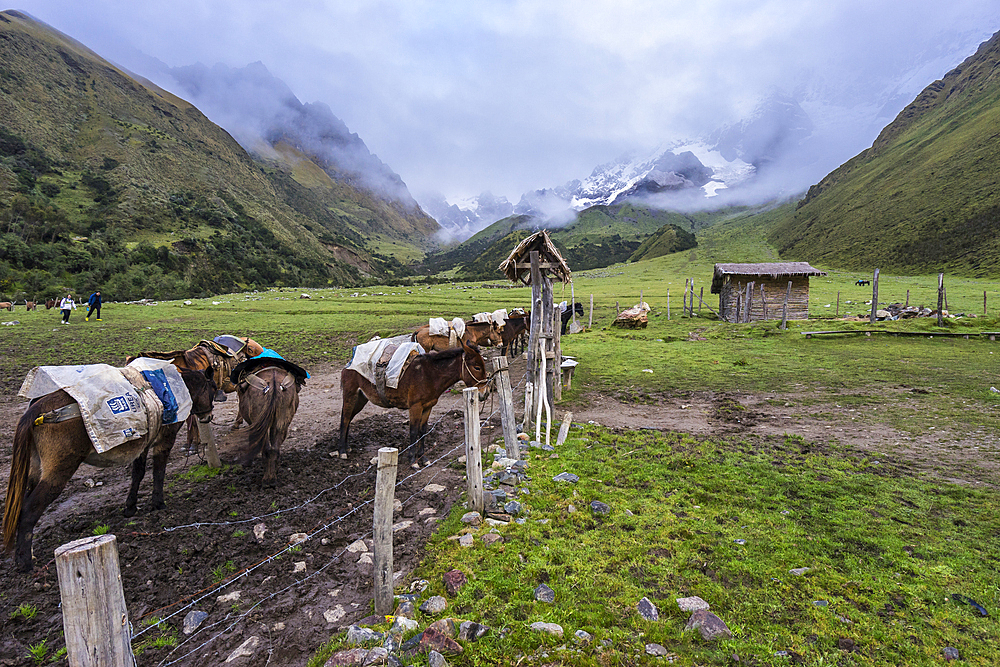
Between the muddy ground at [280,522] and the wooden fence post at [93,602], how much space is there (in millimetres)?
1481

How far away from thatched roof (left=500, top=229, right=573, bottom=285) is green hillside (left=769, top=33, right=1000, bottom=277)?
64.4m

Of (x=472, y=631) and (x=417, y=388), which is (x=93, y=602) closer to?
(x=472, y=631)

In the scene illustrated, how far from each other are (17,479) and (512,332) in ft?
51.7

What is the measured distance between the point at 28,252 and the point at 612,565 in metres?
65.4

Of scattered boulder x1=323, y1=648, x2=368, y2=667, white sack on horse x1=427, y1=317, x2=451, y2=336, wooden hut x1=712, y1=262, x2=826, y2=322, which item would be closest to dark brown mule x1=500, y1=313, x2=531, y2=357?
white sack on horse x1=427, y1=317, x2=451, y2=336

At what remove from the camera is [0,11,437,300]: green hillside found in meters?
46.0

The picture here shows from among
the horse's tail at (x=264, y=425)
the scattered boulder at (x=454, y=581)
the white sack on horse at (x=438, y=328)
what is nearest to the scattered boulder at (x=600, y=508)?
the scattered boulder at (x=454, y=581)

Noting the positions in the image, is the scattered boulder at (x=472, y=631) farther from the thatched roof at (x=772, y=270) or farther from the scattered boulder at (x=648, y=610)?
the thatched roof at (x=772, y=270)

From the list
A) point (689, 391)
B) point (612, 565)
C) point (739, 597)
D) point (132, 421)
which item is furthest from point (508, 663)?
point (689, 391)

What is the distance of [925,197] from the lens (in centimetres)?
7056

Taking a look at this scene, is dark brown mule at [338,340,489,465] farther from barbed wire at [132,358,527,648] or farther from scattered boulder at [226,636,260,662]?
scattered boulder at [226,636,260,662]

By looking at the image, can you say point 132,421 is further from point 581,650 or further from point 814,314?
point 814,314

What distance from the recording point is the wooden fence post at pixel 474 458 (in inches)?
205

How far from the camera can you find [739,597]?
12.1 ft
